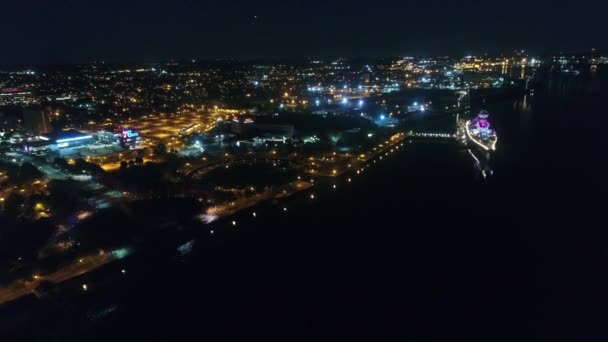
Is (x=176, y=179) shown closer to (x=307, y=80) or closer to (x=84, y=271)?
(x=84, y=271)

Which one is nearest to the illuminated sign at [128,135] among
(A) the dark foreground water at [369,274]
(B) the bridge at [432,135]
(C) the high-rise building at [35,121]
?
(C) the high-rise building at [35,121]

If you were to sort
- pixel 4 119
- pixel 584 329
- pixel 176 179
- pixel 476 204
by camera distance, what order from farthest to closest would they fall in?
pixel 4 119 < pixel 176 179 < pixel 476 204 < pixel 584 329

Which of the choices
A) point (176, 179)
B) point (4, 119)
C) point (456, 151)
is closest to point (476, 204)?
point (456, 151)

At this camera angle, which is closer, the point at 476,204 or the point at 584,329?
the point at 584,329

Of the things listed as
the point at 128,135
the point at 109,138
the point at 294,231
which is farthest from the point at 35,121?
the point at 294,231

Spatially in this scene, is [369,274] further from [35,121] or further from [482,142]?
[35,121]

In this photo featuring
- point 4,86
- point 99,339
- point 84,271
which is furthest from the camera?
point 4,86

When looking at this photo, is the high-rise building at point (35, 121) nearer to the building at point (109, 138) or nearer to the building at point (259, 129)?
the building at point (109, 138)
